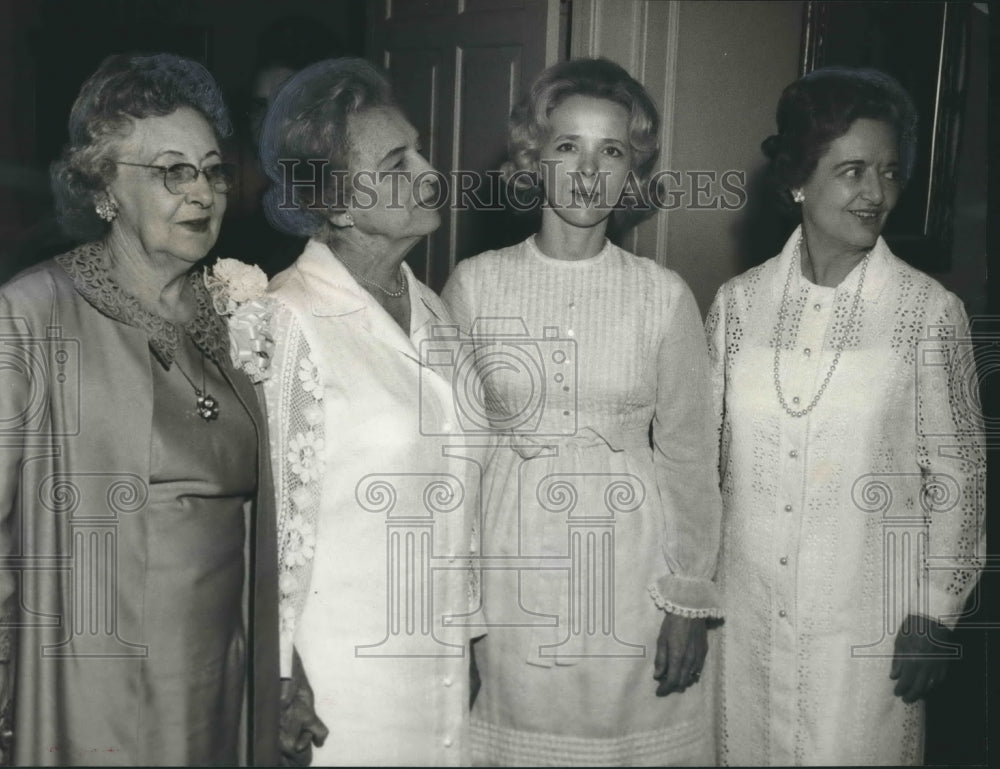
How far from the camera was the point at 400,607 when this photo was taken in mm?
1947

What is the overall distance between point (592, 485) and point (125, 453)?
87cm

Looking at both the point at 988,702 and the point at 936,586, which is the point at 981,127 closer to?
the point at 936,586

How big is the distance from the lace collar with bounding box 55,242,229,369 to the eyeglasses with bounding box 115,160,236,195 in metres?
0.16

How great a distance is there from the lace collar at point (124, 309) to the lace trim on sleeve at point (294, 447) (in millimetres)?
111

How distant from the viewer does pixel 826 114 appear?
6.86ft

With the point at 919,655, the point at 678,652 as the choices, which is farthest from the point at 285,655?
the point at 919,655

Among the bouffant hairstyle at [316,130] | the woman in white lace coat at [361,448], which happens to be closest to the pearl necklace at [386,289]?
the woman in white lace coat at [361,448]

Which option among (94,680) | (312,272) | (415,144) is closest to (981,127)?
(415,144)

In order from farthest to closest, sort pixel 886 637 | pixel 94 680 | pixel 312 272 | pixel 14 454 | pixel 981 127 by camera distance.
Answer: pixel 981 127 → pixel 886 637 → pixel 312 272 → pixel 94 680 → pixel 14 454

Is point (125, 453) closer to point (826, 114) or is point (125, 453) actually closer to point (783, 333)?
point (783, 333)

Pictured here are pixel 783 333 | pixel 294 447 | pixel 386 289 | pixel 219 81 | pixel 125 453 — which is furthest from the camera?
pixel 219 81

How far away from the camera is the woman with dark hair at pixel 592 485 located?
2061 millimetres

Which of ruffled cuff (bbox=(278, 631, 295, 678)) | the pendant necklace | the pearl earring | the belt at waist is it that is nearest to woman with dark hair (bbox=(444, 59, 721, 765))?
the belt at waist

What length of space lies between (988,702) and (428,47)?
1930 mm
